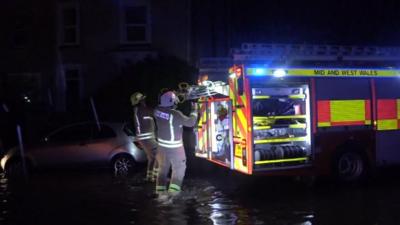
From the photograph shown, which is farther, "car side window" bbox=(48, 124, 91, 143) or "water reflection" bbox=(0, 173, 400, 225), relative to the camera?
"car side window" bbox=(48, 124, 91, 143)

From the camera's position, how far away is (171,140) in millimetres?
9945

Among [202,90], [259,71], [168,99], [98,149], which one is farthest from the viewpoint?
[98,149]

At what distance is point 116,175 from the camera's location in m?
13.2

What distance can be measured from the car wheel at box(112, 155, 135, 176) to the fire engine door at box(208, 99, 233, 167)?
9.74 ft

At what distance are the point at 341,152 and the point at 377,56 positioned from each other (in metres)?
1.98

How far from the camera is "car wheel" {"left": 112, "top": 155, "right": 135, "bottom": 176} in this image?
1340cm

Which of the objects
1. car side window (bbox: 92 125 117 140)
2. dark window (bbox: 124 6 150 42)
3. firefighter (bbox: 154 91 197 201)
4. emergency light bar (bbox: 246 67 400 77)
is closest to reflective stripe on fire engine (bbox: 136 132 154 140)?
firefighter (bbox: 154 91 197 201)

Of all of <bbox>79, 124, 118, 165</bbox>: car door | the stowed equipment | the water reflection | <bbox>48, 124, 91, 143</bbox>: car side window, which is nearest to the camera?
the water reflection

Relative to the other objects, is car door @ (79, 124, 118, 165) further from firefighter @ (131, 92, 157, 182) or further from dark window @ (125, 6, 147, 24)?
dark window @ (125, 6, 147, 24)

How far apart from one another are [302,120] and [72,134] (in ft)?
18.7

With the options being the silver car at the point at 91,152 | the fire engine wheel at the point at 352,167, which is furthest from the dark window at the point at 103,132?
the fire engine wheel at the point at 352,167

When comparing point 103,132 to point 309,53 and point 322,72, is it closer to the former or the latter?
point 309,53

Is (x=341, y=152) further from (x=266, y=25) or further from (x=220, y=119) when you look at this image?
(x=266, y=25)

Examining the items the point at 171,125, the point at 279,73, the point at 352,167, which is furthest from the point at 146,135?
the point at 352,167
